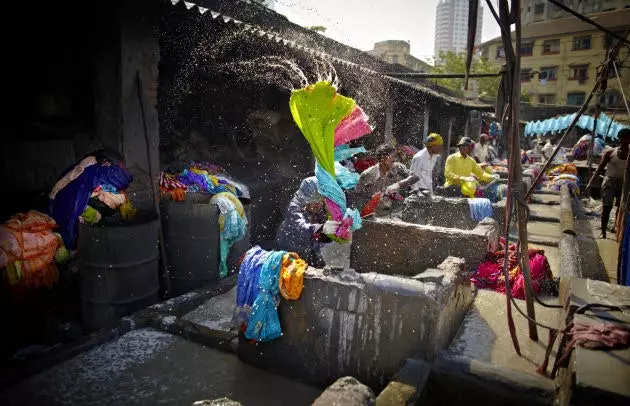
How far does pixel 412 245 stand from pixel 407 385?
3082mm

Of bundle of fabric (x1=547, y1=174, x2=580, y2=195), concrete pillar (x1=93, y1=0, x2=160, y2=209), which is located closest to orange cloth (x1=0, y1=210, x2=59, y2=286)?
→ concrete pillar (x1=93, y1=0, x2=160, y2=209)

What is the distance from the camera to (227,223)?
215 inches

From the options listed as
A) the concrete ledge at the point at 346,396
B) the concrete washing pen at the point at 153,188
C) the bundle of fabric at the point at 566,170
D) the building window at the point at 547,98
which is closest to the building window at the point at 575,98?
the building window at the point at 547,98

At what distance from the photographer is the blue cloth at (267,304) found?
3379 millimetres

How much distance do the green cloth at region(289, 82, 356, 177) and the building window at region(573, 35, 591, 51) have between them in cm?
4619

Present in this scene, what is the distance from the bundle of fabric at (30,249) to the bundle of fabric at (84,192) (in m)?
0.17

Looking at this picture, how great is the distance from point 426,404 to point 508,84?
7.89 feet

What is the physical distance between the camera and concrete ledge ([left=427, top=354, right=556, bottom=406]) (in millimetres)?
2654

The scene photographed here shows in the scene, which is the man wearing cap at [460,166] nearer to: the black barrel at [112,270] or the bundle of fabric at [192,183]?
the bundle of fabric at [192,183]

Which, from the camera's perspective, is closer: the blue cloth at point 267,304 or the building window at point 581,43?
the blue cloth at point 267,304

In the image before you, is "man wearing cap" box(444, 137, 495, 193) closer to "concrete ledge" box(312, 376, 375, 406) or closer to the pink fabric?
the pink fabric

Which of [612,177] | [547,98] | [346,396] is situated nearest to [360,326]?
[346,396]

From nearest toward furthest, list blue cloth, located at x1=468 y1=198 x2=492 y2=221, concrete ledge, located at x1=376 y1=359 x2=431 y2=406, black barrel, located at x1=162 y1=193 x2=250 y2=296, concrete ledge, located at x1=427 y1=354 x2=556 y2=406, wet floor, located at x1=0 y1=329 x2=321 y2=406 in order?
concrete ledge, located at x1=376 y1=359 x2=431 y2=406 → concrete ledge, located at x1=427 y1=354 x2=556 y2=406 → wet floor, located at x1=0 y1=329 x2=321 y2=406 → black barrel, located at x1=162 y1=193 x2=250 y2=296 → blue cloth, located at x1=468 y1=198 x2=492 y2=221

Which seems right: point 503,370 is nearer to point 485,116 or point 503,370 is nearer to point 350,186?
point 350,186
